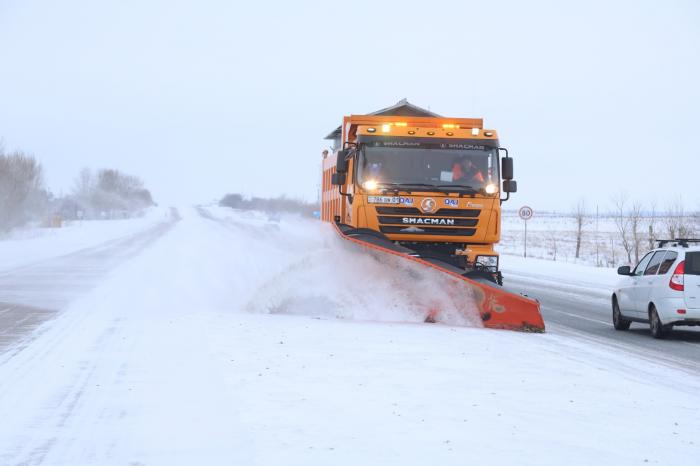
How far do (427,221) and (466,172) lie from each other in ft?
3.52

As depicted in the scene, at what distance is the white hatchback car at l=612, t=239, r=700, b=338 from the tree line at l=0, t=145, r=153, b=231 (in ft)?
164

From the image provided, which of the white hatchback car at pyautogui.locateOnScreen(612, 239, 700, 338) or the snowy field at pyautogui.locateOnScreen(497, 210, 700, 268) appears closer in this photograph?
the white hatchback car at pyautogui.locateOnScreen(612, 239, 700, 338)

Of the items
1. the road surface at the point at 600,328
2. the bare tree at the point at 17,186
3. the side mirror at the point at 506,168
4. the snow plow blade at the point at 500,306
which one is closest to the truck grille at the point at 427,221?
the side mirror at the point at 506,168

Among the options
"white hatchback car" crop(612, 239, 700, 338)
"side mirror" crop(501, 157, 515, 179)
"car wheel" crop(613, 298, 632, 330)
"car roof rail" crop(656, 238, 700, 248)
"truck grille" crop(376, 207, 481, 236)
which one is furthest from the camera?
"car wheel" crop(613, 298, 632, 330)

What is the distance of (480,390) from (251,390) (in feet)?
6.50

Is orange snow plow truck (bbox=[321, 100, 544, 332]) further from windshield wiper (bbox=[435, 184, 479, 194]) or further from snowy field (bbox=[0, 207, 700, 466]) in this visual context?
snowy field (bbox=[0, 207, 700, 466])

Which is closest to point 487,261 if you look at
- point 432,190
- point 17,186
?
point 432,190

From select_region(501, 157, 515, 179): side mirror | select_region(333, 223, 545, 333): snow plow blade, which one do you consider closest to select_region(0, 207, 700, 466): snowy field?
select_region(333, 223, 545, 333): snow plow blade

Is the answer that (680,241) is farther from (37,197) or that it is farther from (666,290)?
(37,197)

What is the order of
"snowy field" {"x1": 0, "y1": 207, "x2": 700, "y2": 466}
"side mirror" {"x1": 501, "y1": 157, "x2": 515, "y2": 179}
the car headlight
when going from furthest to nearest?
"side mirror" {"x1": 501, "y1": 157, "x2": 515, "y2": 179}, the car headlight, "snowy field" {"x1": 0, "y1": 207, "x2": 700, "y2": 466}

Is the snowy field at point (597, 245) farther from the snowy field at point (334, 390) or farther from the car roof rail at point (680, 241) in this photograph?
the snowy field at point (334, 390)

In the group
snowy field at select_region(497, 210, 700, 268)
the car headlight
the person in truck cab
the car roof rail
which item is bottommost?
snowy field at select_region(497, 210, 700, 268)

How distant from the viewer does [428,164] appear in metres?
15.2

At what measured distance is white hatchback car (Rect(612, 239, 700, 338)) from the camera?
13.8m
